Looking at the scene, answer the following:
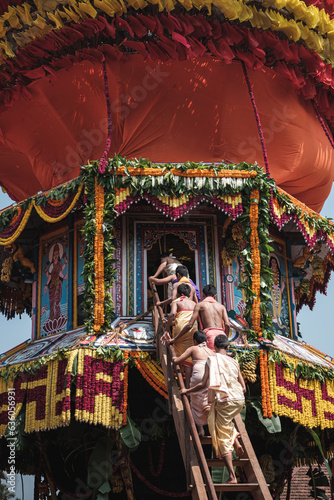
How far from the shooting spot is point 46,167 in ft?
66.7

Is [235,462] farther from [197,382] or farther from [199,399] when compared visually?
[197,382]

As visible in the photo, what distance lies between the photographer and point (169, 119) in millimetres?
19078

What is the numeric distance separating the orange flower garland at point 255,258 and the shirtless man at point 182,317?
2.00 metres

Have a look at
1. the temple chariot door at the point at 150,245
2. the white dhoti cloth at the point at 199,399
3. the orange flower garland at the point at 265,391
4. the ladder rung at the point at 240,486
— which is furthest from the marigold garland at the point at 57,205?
the ladder rung at the point at 240,486

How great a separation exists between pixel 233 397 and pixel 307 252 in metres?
8.82

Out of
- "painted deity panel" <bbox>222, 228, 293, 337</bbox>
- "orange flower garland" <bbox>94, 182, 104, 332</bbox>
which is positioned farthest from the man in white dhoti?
"painted deity panel" <bbox>222, 228, 293, 337</bbox>

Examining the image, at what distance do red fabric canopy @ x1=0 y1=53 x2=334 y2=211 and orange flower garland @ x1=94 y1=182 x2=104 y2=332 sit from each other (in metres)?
2.78

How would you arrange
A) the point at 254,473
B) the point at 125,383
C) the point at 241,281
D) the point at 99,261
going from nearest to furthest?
the point at 254,473
the point at 125,383
the point at 99,261
the point at 241,281

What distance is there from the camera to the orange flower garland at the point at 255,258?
16.5 meters

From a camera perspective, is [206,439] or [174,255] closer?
[206,439]

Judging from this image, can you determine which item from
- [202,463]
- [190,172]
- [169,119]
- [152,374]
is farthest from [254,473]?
[169,119]

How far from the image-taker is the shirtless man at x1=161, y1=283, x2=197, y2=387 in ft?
47.2

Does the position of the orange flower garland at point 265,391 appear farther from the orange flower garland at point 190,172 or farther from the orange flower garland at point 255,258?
the orange flower garland at point 190,172

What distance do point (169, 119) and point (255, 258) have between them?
14.0ft
